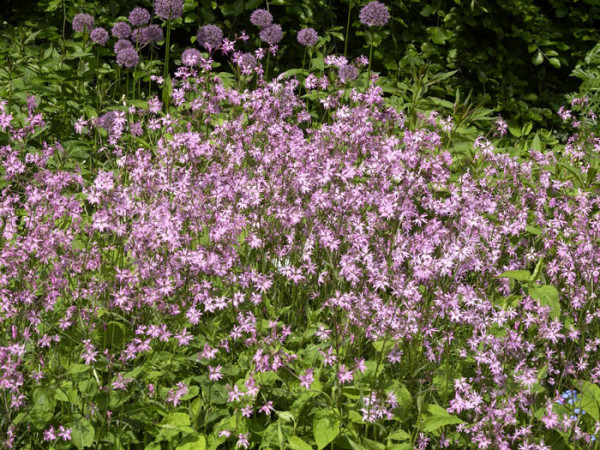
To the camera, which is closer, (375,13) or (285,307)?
(285,307)

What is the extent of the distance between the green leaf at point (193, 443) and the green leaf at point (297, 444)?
304mm

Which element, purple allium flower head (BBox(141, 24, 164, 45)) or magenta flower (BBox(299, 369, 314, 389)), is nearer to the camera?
magenta flower (BBox(299, 369, 314, 389))

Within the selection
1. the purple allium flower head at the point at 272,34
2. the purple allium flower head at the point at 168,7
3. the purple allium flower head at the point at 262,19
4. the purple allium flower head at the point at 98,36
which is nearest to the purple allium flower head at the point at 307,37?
the purple allium flower head at the point at 272,34

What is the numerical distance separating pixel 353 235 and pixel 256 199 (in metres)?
0.48

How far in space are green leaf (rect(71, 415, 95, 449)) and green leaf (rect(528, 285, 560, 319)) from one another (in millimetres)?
1808

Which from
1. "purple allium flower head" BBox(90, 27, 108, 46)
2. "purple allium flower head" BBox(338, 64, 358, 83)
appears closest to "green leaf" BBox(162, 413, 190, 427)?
"purple allium flower head" BBox(338, 64, 358, 83)

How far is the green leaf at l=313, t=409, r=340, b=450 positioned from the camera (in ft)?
8.16

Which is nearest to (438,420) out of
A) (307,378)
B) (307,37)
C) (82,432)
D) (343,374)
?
(343,374)

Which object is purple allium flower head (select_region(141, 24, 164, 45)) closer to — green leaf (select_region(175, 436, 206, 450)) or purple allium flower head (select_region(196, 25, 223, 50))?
purple allium flower head (select_region(196, 25, 223, 50))

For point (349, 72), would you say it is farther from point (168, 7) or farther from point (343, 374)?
point (343, 374)

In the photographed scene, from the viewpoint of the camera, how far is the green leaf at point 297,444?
98.5 inches

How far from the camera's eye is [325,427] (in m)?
2.54

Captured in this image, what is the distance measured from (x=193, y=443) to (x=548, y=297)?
154cm

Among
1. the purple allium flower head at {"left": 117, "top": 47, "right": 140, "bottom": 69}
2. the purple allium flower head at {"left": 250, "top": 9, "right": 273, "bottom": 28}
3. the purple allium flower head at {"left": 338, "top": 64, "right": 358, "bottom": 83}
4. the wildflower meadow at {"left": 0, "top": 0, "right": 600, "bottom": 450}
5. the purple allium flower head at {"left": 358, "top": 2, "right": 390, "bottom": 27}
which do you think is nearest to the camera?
the wildflower meadow at {"left": 0, "top": 0, "right": 600, "bottom": 450}
